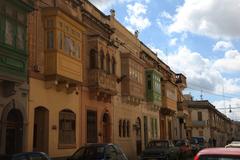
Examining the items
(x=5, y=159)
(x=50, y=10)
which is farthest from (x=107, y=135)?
(x=5, y=159)

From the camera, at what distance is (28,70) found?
2003 cm

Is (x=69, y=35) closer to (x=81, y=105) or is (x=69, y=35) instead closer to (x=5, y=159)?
(x=81, y=105)

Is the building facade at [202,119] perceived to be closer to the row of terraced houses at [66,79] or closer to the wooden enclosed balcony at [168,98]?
the wooden enclosed balcony at [168,98]

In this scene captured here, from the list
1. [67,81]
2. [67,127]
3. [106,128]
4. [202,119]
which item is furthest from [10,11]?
[202,119]

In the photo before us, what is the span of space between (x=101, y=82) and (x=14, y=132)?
8.94 metres

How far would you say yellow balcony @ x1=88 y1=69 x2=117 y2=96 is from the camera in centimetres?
2653

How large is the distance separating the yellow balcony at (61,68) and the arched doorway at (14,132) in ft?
9.63

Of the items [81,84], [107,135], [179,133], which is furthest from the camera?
[179,133]

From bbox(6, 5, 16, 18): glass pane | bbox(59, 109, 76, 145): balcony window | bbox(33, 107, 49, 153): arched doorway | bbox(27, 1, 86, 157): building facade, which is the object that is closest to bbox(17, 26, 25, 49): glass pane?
bbox(6, 5, 16, 18): glass pane

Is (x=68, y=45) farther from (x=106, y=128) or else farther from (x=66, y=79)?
(x=106, y=128)

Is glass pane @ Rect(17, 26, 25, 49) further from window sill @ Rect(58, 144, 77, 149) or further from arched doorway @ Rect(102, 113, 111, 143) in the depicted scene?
arched doorway @ Rect(102, 113, 111, 143)

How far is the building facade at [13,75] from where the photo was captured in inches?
699

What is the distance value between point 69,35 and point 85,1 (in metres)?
4.50

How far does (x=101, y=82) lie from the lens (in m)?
27.2
